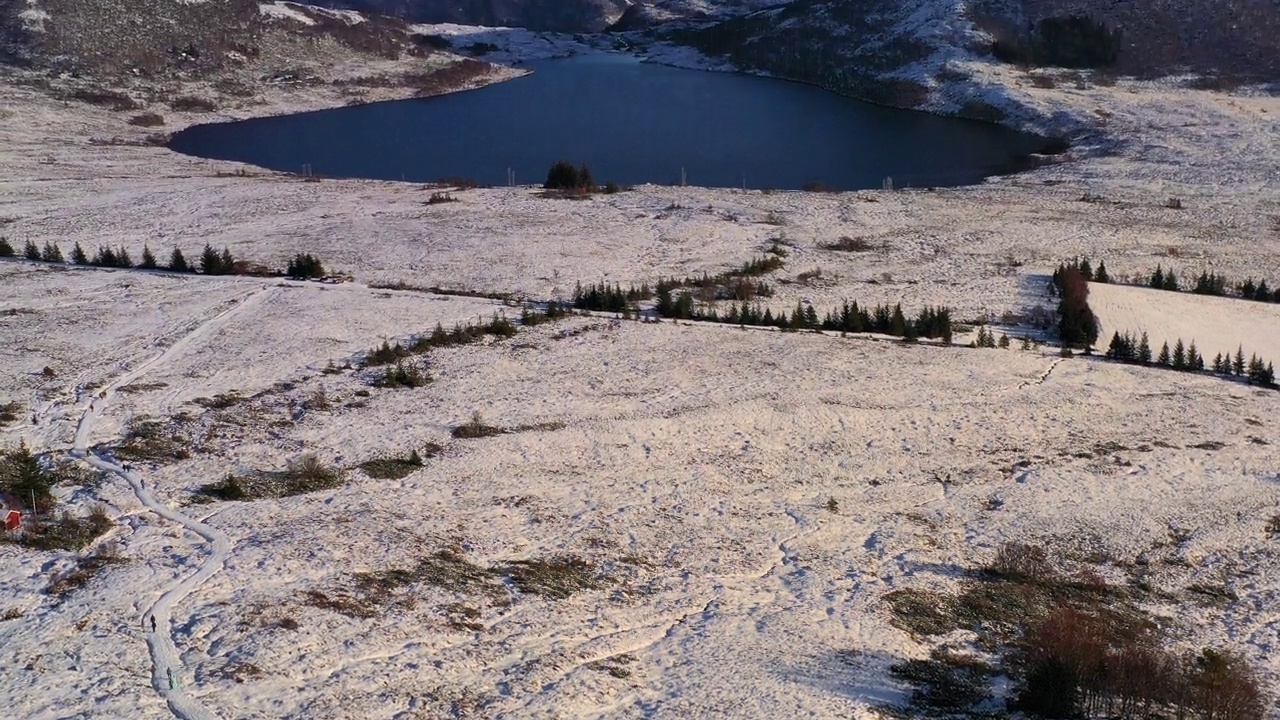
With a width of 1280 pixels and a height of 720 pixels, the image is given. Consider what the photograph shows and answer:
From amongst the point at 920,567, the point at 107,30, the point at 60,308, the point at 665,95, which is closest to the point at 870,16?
the point at 665,95

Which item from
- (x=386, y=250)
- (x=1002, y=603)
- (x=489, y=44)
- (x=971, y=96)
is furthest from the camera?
(x=489, y=44)

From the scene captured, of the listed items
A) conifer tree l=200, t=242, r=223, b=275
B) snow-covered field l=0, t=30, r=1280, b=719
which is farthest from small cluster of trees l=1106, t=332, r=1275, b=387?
conifer tree l=200, t=242, r=223, b=275

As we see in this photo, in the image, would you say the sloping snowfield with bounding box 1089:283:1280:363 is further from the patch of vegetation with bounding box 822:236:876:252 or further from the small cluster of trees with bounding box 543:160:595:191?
the small cluster of trees with bounding box 543:160:595:191

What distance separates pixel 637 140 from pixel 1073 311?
117 feet

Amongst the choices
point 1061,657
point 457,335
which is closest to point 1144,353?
point 457,335

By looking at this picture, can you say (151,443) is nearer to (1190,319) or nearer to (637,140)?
(1190,319)

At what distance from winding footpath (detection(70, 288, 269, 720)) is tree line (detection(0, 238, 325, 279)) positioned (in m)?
7.67

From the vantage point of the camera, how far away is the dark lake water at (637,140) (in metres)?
53.1

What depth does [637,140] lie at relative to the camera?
60.6 m

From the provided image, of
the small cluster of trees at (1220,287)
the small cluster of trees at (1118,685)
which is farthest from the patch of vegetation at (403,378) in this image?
the small cluster of trees at (1220,287)

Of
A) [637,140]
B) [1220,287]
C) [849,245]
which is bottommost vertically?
[1220,287]

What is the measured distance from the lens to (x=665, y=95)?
79062 millimetres

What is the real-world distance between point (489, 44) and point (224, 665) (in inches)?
3952

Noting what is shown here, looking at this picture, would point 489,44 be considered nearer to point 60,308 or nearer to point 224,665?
point 60,308
